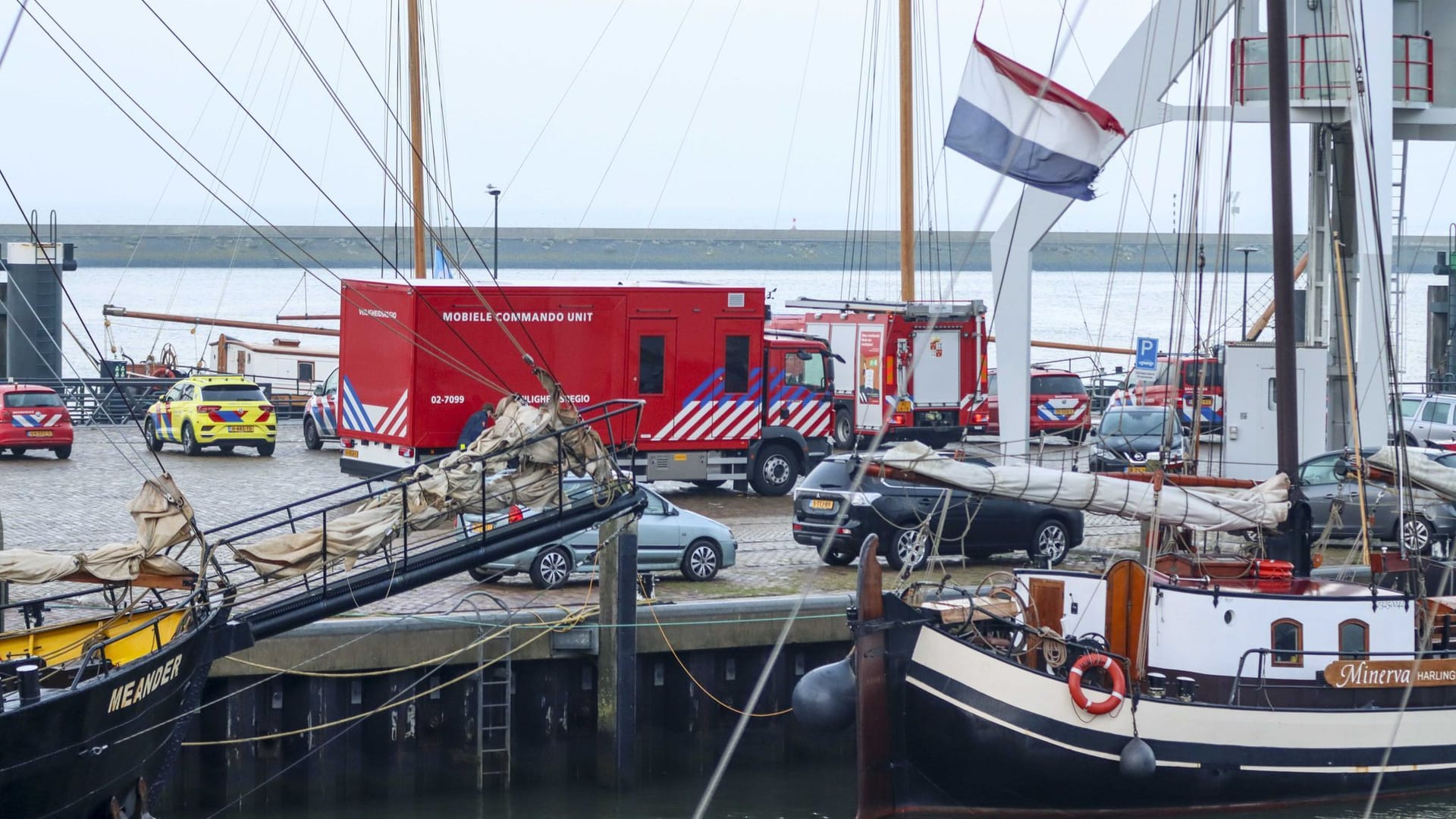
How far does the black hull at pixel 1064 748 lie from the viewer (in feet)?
52.7

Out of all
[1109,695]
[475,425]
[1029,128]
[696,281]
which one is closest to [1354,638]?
[1109,695]

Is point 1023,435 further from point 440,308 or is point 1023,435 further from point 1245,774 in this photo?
point 1245,774

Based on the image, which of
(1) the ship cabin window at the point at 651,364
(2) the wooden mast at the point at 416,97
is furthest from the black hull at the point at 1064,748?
(2) the wooden mast at the point at 416,97

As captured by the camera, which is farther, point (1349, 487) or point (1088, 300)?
point (1088, 300)

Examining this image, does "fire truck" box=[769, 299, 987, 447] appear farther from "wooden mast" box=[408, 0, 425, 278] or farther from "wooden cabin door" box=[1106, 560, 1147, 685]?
"wooden cabin door" box=[1106, 560, 1147, 685]

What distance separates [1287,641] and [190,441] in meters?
24.7

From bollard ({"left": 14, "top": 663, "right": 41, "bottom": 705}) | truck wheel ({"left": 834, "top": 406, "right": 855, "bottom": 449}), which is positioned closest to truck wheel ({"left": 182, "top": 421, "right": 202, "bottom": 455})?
truck wheel ({"left": 834, "top": 406, "right": 855, "bottom": 449})

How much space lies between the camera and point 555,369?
27.0 m

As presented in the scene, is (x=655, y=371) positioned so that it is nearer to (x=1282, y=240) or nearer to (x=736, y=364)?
(x=736, y=364)

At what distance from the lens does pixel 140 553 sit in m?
14.6

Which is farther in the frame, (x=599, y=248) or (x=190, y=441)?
(x=599, y=248)

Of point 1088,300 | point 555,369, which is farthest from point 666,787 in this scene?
point 1088,300

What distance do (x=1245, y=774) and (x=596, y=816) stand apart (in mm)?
6536

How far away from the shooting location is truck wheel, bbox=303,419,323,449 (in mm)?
36875
